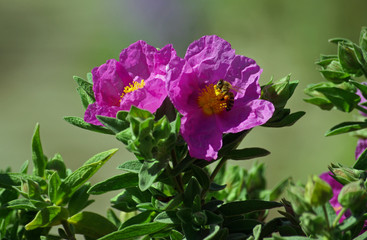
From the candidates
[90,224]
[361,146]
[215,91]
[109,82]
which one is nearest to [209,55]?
[215,91]

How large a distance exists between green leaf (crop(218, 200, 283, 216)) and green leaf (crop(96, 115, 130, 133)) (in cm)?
24

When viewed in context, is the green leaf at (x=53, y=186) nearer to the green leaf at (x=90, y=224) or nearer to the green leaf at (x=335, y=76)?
the green leaf at (x=90, y=224)

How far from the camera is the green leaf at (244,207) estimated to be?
974 millimetres

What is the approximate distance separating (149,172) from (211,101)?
0.23m

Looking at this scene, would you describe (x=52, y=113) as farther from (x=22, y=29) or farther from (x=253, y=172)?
(x=253, y=172)

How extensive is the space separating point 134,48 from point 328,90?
1.34 ft

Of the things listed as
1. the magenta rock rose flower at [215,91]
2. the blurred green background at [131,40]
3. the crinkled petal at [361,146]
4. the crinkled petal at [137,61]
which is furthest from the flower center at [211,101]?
the blurred green background at [131,40]

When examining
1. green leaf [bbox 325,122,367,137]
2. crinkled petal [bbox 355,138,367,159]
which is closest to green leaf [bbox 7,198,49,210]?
green leaf [bbox 325,122,367,137]

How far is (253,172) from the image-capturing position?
1.49 meters

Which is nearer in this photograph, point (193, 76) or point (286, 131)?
point (193, 76)

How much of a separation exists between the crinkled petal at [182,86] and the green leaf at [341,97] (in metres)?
0.29

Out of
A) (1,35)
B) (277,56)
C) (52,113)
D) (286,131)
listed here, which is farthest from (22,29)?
(286,131)

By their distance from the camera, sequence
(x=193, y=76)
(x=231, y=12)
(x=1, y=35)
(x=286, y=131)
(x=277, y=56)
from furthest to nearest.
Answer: (x=1, y=35) → (x=231, y=12) → (x=277, y=56) → (x=286, y=131) → (x=193, y=76)

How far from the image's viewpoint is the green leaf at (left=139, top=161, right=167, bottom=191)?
2.84 ft
